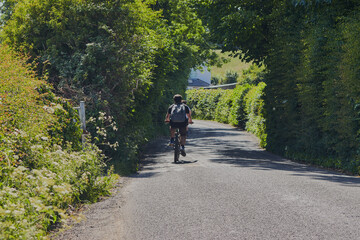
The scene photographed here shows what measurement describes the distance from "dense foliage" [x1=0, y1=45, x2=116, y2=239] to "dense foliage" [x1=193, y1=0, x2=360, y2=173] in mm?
7350

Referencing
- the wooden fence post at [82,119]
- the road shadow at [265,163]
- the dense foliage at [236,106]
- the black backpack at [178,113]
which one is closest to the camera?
the wooden fence post at [82,119]

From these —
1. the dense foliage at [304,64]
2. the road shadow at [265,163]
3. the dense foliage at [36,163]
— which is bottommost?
the road shadow at [265,163]

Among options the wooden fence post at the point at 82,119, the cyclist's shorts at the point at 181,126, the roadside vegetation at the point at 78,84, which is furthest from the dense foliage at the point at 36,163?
the cyclist's shorts at the point at 181,126

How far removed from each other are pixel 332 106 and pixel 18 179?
1030cm

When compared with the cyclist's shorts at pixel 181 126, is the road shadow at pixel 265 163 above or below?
below

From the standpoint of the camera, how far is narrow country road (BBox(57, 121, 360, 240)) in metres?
6.04

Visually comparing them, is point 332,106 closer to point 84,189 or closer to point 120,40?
point 120,40

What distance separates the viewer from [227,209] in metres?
7.27

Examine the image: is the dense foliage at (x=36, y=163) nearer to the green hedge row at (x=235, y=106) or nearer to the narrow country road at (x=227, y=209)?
the narrow country road at (x=227, y=209)

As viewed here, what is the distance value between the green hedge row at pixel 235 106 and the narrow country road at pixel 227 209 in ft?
40.0

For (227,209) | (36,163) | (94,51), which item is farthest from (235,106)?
(227,209)

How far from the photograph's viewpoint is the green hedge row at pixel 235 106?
2923 centimetres

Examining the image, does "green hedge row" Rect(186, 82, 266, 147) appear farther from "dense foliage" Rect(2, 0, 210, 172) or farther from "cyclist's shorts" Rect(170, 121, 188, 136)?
"dense foliage" Rect(2, 0, 210, 172)

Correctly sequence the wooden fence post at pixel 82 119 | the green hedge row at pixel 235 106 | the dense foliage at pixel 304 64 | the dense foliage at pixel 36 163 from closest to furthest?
the dense foliage at pixel 36 163 < the wooden fence post at pixel 82 119 < the dense foliage at pixel 304 64 < the green hedge row at pixel 235 106
